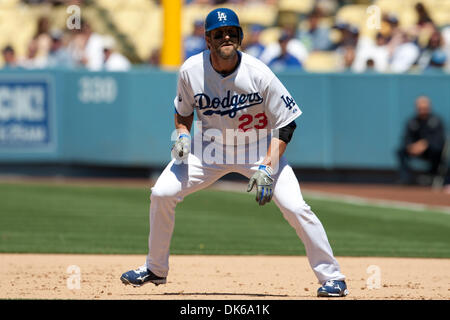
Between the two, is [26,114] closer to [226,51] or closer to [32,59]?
[32,59]

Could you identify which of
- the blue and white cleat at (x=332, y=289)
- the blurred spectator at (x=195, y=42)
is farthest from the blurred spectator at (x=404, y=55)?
the blue and white cleat at (x=332, y=289)

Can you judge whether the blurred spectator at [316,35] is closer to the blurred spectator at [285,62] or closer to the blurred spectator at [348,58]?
the blurred spectator at [348,58]

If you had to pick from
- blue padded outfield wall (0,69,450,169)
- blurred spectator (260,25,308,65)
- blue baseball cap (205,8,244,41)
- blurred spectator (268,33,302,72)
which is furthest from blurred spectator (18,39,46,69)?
blue baseball cap (205,8,244,41)

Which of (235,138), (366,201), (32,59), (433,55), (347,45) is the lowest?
(366,201)

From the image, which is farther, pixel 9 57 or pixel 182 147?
pixel 9 57

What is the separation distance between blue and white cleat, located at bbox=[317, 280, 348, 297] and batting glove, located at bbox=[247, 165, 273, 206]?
0.70 meters

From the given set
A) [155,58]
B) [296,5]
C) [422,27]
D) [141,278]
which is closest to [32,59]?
[155,58]

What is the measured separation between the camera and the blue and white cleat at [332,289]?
20.4 ft

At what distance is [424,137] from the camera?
607 inches

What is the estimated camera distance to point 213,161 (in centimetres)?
635

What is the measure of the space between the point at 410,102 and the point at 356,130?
3.32 feet

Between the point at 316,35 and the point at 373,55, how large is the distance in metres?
1.49

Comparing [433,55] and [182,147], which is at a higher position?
[433,55]
